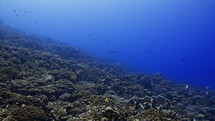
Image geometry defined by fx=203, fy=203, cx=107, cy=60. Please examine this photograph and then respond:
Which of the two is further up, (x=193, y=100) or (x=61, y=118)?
(x=193, y=100)

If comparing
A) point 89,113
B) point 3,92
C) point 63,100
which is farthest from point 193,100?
point 3,92

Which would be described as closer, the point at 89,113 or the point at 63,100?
the point at 89,113

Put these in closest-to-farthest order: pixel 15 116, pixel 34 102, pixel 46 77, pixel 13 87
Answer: pixel 15 116
pixel 34 102
pixel 13 87
pixel 46 77

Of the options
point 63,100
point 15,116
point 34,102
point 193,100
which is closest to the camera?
point 15,116

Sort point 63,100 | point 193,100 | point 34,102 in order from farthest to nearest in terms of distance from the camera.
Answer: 1. point 193,100
2. point 63,100
3. point 34,102

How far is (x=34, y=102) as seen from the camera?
7895mm

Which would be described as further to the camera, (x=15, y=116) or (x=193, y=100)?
(x=193, y=100)

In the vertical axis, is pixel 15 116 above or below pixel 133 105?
below

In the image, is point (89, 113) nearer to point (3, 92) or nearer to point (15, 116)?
point (15, 116)

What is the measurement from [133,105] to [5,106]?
602cm

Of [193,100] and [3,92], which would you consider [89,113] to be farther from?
[193,100]

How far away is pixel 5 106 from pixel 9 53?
9.79 meters

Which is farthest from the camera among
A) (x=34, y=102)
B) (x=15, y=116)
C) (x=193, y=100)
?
(x=193, y=100)

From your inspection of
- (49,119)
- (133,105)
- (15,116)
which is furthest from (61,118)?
(133,105)
